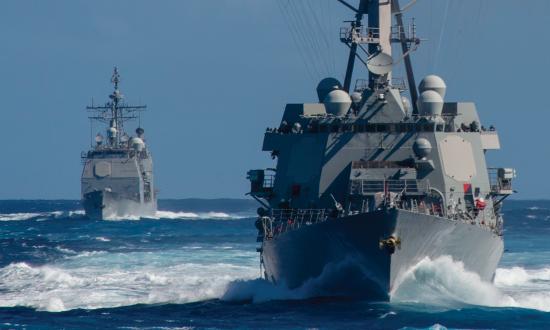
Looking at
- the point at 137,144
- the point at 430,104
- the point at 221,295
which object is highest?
the point at 137,144

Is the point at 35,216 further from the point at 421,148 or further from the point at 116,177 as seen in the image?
the point at 421,148

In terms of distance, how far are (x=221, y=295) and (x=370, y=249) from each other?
8498mm

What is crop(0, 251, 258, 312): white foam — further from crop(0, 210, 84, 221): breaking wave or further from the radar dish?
crop(0, 210, 84, 221): breaking wave

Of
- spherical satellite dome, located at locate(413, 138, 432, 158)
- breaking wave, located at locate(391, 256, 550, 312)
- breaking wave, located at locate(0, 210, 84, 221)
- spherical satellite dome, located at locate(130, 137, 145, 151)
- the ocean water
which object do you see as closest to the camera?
the ocean water

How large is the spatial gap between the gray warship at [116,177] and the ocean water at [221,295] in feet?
162

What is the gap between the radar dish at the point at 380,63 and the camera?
106 feet

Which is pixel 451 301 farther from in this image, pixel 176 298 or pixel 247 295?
pixel 176 298

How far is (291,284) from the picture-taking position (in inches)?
1218

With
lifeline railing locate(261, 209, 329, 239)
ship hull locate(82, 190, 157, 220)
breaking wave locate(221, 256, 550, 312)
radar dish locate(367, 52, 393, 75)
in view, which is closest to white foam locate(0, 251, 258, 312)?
breaking wave locate(221, 256, 550, 312)

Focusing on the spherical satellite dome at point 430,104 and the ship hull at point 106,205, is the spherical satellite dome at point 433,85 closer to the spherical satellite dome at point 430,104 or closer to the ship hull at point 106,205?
the spherical satellite dome at point 430,104

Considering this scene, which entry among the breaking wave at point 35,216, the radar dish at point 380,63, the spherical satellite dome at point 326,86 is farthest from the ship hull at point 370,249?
the breaking wave at point 35,216

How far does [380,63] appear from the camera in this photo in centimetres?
3250

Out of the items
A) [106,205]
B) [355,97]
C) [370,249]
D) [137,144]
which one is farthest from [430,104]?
[137,144]

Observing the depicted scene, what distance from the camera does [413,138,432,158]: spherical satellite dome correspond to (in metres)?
30.2
